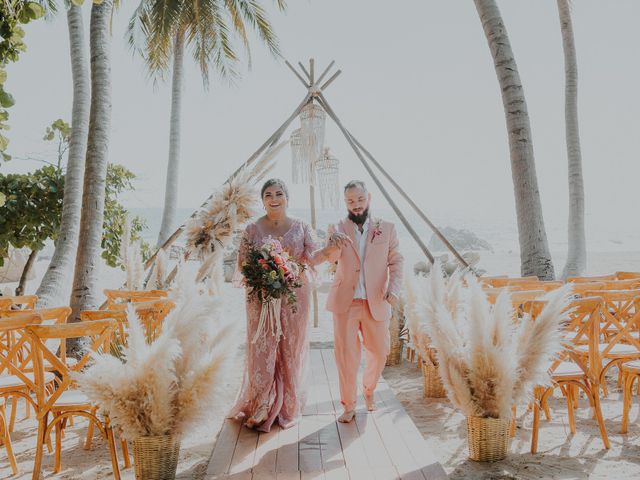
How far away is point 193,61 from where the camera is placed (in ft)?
41.0

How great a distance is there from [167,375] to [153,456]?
1.57 feet

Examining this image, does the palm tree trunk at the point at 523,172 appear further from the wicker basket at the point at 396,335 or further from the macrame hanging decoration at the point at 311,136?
the macrame hanging decoration at the point at 311,136

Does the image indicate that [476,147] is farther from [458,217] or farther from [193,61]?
[193,61]

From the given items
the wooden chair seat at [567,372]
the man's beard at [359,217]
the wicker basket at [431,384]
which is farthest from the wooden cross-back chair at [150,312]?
the wooden chair seat at [567,372]

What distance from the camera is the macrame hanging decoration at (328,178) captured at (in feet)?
25.1

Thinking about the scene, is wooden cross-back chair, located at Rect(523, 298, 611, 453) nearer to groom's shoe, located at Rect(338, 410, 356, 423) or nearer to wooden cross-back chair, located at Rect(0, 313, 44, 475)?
groom's shoe, located at Rect(338, 410, 356, 423)

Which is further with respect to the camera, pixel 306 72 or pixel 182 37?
pixel 182 37

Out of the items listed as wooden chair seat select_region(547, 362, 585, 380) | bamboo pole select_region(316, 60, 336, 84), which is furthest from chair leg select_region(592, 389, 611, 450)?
bamboo pole select_region(316, 60, 336, 84)

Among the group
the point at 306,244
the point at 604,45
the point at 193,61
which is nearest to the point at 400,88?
the point at 604,45

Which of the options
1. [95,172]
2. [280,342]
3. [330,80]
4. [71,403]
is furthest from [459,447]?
[330,80]

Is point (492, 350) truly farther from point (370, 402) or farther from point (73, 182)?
point (73, 182)

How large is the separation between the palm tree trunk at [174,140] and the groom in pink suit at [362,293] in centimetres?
772

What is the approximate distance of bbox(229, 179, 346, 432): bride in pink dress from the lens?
404 cm

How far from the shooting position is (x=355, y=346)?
419cm
